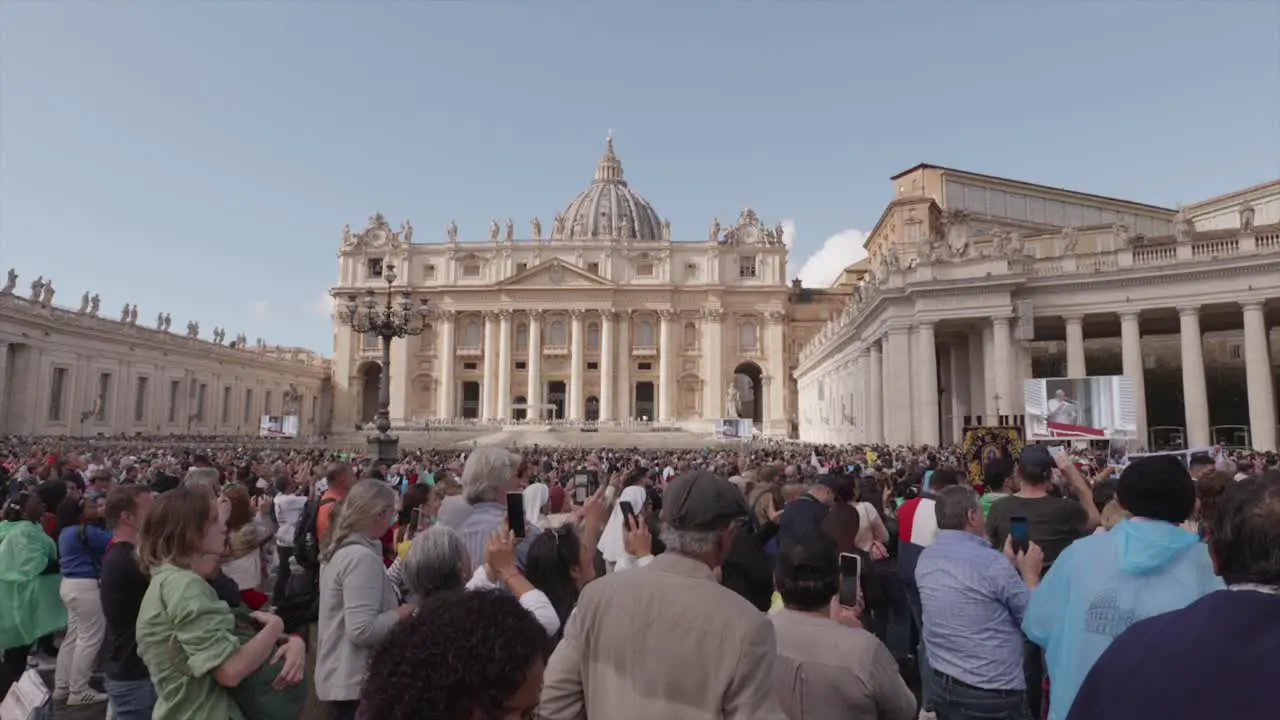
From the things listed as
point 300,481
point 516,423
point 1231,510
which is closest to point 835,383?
point 516,423

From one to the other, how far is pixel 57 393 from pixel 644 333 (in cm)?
4088

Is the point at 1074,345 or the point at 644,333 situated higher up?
the point at 644,333

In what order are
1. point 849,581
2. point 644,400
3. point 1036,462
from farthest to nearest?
point 644,400
point 1036,462
point 849,581

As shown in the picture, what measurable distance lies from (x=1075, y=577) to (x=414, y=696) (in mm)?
2621

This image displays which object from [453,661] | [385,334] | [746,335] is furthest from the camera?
[746,335]

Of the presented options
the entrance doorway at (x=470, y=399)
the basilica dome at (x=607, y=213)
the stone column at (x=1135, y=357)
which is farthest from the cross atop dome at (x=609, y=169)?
the stone column at (x=1135, y=357)

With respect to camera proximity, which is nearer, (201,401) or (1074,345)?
(1074,345)

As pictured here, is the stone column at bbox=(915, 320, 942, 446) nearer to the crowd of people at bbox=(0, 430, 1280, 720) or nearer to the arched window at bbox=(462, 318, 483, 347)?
the crowd of people at bbox=(0, 430, 1280, 720)

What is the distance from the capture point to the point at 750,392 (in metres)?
72.8

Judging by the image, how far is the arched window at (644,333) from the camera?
64.6 meters

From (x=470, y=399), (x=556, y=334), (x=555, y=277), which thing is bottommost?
(x=470, y=399)

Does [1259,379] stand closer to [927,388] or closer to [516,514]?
[927,388]

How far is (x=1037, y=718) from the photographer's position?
4812 mm

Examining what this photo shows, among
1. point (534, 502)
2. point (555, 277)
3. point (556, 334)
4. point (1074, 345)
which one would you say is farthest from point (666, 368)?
point (534, 502)
